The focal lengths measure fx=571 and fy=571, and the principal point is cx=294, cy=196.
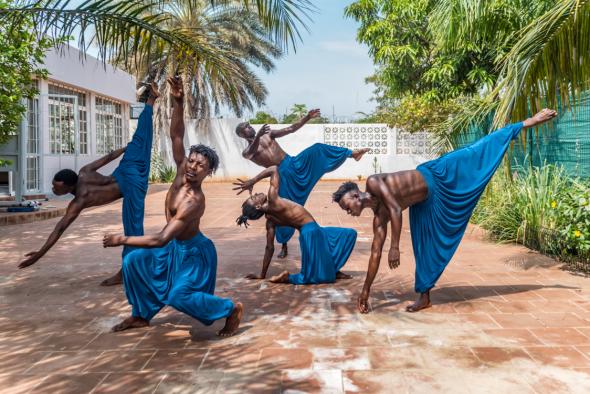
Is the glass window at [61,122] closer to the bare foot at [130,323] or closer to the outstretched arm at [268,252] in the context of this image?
the outstretched arm at [268,252]

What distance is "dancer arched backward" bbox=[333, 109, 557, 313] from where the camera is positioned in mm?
4551

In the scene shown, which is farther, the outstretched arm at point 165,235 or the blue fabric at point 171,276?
the blue fabric at point 171,276

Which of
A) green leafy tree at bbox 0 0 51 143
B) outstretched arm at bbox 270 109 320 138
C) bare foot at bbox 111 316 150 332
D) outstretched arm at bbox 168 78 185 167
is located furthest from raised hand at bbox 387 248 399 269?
green leafy tree at bbox 0 0 51 143

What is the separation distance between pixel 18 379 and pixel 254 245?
4.75 metres

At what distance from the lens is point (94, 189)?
213 inches

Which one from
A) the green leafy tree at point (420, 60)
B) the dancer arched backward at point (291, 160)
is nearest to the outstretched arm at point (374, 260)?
the dancer arched backward at point (291, 160)

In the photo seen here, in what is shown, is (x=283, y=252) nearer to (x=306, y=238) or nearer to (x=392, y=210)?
(x=306, y=238)

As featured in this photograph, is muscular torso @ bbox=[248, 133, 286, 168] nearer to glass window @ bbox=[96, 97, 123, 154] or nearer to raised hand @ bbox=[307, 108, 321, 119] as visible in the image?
raised hand @ bbox=[307, 108, 321, 119]

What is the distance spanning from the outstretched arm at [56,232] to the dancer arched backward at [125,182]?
0.07m

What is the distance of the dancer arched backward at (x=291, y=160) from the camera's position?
678 centimetres

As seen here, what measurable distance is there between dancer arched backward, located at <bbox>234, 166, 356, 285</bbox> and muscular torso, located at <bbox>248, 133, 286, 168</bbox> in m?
1.11

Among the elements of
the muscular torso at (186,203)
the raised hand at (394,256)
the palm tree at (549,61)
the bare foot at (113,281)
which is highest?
the palm tree at (549,61)

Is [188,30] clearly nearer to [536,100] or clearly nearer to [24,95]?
[536,100]

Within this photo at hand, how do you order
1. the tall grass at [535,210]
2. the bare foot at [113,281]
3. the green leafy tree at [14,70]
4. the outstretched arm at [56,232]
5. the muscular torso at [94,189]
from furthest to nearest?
the green leafy tree at [14,70] → the tall grass at [535,210] → the bare foot at [113,281] → the muscular torso at [94,189] → the outstretched arm at [56,232]
